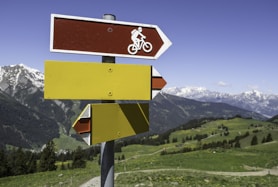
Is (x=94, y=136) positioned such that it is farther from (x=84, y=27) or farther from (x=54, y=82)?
(x=84, y=27)

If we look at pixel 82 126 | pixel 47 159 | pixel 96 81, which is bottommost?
pixel 47 159

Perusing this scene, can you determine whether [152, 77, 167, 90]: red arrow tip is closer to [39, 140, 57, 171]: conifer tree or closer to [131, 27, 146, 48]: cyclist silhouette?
[131, 27, 146, 48]: cyclist silhouette

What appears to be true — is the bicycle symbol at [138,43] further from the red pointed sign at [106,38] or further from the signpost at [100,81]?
the signpost at [100,81]

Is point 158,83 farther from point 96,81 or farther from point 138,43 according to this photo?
point 96,81

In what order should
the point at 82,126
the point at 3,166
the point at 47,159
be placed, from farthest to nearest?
the point at 47,159 → the point at 3,166 → the point at 82,126

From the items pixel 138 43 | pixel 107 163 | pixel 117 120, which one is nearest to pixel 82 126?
pixel 117 120

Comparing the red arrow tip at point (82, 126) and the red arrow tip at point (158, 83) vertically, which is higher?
the red arrow tip at point (158, 83)

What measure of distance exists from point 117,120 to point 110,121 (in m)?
0.15

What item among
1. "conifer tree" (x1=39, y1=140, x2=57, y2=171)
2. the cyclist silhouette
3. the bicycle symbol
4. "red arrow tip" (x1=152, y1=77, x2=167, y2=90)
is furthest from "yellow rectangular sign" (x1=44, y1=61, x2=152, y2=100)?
"conifer tree" (x1=39, y1=140, x2=57, y2=171)

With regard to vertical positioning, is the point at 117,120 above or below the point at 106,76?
below

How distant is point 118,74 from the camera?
15.5 ft

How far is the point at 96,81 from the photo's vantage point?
182 inches

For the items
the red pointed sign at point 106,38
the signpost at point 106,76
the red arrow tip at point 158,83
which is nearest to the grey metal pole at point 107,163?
the signpost at point 106,76

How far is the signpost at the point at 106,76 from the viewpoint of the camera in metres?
4.47
